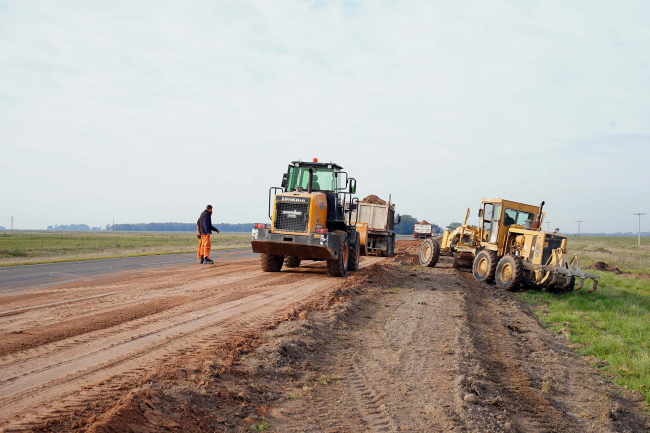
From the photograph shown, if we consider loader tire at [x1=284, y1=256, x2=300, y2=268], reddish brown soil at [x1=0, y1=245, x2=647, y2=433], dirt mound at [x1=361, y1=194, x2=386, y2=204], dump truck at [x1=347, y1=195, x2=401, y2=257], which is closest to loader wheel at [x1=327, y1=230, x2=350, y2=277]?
loader tire at [x1=284, y1=256, x2=300, y2=268]

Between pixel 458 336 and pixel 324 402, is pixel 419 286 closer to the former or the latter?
pixel 458 336

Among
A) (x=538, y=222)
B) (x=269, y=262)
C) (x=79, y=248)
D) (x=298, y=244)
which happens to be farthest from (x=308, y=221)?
(x=79, y=248)

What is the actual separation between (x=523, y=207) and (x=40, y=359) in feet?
52.3

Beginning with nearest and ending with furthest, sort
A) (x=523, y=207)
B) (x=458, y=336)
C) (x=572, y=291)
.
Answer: (x=458, y=336) → (x=572, y=291) → (x=523, y=207)

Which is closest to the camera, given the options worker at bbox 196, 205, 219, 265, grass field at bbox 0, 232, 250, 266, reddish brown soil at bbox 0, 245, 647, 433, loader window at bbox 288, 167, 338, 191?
reddish brown soil at bbox 0, 245, 647, 433

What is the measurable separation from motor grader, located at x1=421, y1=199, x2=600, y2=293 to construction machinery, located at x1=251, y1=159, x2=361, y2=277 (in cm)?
494

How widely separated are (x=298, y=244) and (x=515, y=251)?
777cm

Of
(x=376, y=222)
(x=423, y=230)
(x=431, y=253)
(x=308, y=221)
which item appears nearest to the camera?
(x=308, y=221)

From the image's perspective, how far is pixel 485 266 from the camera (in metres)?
16.8

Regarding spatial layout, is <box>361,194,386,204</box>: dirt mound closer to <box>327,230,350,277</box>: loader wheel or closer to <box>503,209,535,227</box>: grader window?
<box>503,209,535,227</box>: grader window

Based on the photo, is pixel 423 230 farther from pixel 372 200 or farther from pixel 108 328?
pixel 108 328

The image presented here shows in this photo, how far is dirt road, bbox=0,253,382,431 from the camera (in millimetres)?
4582

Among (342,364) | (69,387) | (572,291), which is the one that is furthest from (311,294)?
(572,291)

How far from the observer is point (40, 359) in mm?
5598
